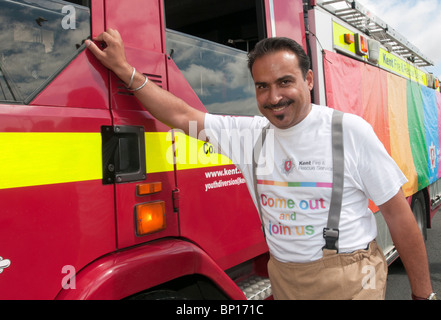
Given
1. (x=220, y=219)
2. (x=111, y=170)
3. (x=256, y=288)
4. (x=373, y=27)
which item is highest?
(x=373, y=27)

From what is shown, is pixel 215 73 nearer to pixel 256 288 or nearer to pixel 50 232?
pixel 50 232

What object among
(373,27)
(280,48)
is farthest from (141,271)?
(373,27)

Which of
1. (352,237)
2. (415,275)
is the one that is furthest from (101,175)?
(415,275)

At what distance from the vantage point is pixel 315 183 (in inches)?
61.6

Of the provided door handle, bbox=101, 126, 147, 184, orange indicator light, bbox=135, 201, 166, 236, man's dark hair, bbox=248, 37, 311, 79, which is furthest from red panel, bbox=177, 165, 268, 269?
man's dark hair, bbox=248, 37, 311, 79

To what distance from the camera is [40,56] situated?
53.6 inches

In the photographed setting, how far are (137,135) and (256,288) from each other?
123 centimetres

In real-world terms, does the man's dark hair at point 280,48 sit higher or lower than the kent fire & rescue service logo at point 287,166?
higher

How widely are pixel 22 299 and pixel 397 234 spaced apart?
1486 mm

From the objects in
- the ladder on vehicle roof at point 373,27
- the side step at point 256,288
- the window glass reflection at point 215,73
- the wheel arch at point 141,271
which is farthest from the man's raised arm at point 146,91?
the ladder on vehicle roof at point 373,27

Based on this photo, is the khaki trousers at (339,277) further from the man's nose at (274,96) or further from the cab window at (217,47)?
the cab window at (217,47)

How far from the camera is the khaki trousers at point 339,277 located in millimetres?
1569

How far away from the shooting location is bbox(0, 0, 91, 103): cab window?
1.28m

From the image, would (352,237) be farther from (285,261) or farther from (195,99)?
(195,99)
